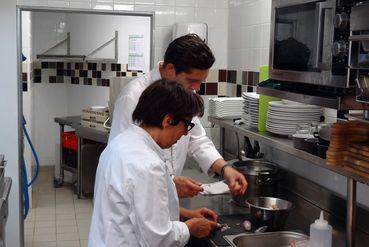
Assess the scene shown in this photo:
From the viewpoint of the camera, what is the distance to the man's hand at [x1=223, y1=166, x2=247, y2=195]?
94.7 inches

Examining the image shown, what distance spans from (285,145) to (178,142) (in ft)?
2.01

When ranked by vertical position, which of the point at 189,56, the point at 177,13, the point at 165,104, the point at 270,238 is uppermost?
the point at 177,13

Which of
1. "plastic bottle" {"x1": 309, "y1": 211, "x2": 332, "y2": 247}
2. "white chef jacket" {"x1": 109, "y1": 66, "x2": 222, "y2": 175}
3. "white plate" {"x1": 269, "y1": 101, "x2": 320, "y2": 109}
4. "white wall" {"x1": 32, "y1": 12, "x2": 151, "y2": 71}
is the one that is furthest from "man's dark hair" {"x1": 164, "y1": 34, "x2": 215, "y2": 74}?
"white wall" {"x1": 32, "y1": 12, "x2": 151, "y2": 71}

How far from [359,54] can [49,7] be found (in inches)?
104

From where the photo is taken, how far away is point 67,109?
23.3ft

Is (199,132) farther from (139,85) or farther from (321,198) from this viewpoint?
(321,198)

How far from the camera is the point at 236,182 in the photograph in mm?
2424

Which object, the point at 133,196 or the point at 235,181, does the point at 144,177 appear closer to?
the point at 133,196

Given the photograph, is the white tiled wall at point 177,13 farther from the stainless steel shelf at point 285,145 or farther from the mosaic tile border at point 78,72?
the stainless steel shelf at point 285,145

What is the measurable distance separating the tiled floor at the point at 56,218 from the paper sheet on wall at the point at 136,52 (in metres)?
1.69

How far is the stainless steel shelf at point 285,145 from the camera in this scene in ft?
5.76

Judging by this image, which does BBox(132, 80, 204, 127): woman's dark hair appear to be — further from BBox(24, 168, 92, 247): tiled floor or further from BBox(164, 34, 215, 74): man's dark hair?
BBox(24, 168, 92, 247): tiled floor

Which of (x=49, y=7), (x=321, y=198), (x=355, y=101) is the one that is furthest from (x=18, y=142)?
(x=355, y=101)

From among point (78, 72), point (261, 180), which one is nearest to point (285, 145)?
point (261, 180)
